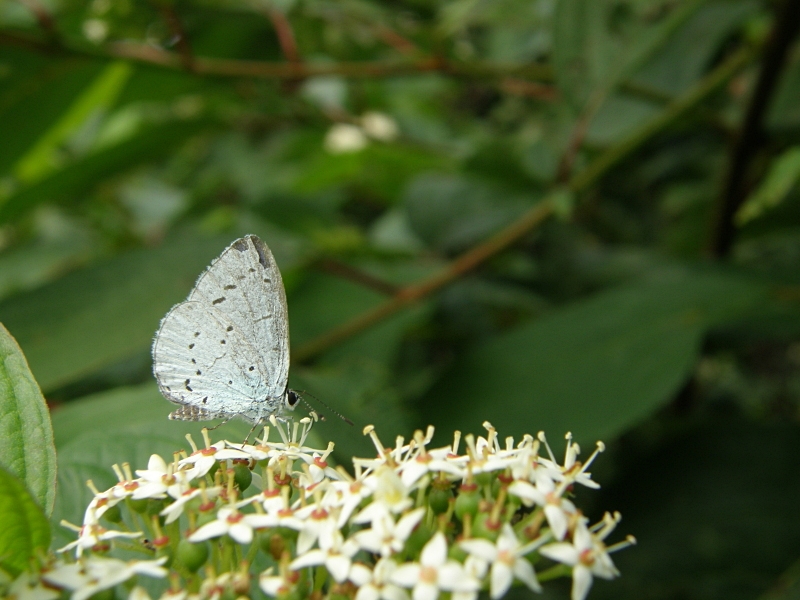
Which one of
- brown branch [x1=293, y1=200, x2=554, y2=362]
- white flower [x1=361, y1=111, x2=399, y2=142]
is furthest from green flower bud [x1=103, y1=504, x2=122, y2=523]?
white flower [x1=361, y1=111, x2=399, y2=142]

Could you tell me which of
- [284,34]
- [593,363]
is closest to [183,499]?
[593,363]

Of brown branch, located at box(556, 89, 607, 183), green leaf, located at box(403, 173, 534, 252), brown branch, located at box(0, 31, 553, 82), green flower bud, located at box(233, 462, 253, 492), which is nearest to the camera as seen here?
green flower bud, located at box(233, 462, 253, 492)

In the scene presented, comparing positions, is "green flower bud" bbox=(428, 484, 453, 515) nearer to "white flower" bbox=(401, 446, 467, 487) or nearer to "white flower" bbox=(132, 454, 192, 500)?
"white flower" bbox=(401, 446, 467, 487)

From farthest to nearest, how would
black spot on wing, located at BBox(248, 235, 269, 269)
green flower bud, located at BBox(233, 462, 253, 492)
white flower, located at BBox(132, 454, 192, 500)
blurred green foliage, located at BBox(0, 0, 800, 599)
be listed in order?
1. blurred green foliage, located at BBox(0, 0, 800, 599)
2. black spot on wing, located at BBox(248, 235, 269, 269)
3. green flower bud, located at BBox(233, 462, 253, 492)
4. white flower, located at BBox(132, 454, 192, 500)

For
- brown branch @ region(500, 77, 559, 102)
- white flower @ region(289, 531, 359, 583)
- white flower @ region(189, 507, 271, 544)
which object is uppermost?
brown branch @ region(500, 77, 559, 102)

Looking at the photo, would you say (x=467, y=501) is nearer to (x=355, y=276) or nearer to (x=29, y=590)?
(x=29, y=590)

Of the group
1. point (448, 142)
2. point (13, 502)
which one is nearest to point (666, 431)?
point (448, 142)

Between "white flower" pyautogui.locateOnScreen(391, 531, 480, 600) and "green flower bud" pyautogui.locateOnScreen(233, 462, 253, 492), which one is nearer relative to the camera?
"white flower" pyautogui.locateOnScreen(391, 531, 480, 600)
